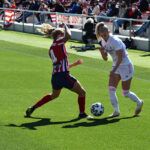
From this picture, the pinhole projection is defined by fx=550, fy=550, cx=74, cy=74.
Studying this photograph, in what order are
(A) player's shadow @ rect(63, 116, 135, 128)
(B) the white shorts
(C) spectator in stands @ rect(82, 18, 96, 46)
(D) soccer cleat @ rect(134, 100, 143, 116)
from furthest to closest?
(C) spectator in stands @ rect(82, 18, 96, 46)
(D) soccer cleat @ rect(134, 100, 143, 116)
(B) the white shorts
(A) player's shadow @ rect(63, 116, 135, 128)

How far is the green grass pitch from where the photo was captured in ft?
30.1

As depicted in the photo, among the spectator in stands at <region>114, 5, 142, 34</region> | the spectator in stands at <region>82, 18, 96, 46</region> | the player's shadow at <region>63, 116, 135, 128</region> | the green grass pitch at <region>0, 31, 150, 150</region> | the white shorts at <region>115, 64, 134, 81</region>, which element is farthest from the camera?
the spectator in stands at <region>114, 5, 142, 34</region>

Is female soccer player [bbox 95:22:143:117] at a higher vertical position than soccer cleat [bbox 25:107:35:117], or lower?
higher

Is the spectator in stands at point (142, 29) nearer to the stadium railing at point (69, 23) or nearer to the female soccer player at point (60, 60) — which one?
the stadium railing at point (69, 23)

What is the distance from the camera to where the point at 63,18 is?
31172 millimetres

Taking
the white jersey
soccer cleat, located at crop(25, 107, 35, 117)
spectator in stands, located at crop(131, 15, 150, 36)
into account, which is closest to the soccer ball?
the white jersey

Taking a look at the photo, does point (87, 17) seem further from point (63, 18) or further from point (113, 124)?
point (113, 124)

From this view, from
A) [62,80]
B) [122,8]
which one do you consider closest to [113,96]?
[62,80]

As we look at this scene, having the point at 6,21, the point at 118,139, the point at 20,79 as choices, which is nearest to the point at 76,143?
the point at 118,139

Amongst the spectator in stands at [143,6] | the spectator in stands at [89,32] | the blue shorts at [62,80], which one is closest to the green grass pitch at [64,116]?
the blue shorts at [62,80]

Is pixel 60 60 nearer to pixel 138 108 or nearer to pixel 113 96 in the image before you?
pixel 113 96

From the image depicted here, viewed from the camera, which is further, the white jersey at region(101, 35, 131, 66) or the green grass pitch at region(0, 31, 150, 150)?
the white jersey at region(101, 35, 131, 66)

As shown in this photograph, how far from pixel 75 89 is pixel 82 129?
1.01m

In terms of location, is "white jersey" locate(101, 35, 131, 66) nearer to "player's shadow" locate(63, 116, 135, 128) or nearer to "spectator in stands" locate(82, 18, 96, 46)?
"player's shadow" locate(63, 116, 135, 128)
